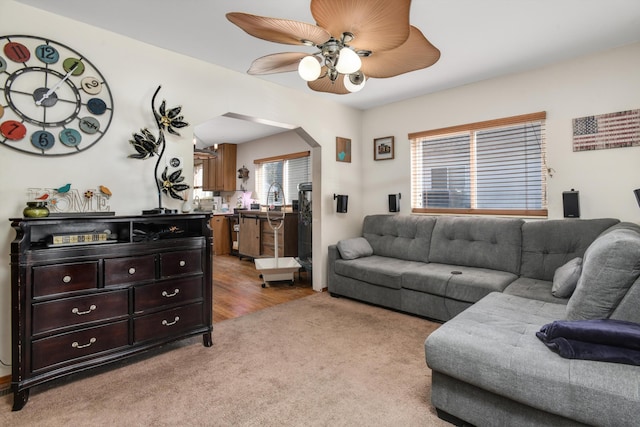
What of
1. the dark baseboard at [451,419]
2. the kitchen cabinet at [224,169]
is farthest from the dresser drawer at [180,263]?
the kitchen cabinet at [224,169]

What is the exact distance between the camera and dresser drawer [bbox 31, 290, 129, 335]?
1.95 metres

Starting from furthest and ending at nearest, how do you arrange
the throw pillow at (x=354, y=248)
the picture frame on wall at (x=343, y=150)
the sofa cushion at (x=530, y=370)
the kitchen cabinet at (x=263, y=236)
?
1. the kitchen cabinet at (x=263, y=236)
2. the picture frame on wall at (x=343, y=150)
3. the throw pillow at (x=354, y=248)
4. the sofa cushion at (x=530, y=370)

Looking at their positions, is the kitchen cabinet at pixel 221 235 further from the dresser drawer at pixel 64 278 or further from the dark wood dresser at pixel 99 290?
the dresser drawer at pixel 64 278

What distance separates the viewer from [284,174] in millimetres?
6406

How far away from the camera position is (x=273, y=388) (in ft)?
6.78

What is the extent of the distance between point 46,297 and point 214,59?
234 cm

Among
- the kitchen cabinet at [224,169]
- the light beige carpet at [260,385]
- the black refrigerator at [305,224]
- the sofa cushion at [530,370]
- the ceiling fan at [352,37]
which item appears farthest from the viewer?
the kitchen cabinet at [224,169]

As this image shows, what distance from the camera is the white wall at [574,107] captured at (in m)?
2.82

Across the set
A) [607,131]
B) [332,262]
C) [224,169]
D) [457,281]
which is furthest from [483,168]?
[224,169]

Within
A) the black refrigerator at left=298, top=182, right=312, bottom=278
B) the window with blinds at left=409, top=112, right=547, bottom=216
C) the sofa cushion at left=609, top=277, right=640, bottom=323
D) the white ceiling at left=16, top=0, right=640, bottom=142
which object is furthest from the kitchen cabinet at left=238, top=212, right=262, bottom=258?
the sofa cushion at left=609, top=277, right=640, bottom=323

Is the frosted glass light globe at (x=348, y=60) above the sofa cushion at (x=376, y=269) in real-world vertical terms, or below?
above

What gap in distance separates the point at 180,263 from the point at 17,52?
1773 millimetres

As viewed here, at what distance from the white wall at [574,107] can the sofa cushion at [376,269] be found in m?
1.60

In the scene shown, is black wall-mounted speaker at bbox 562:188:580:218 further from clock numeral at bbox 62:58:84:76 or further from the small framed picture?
clock numeral at bbox 62:58:84:76
